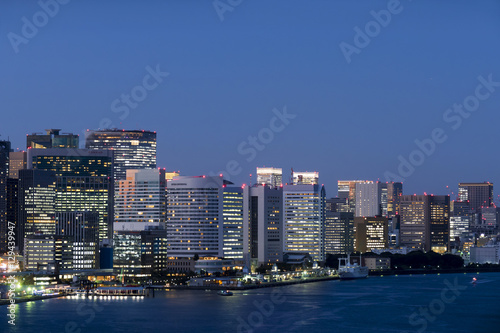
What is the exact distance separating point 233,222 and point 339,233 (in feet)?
106

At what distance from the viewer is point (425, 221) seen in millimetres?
133500

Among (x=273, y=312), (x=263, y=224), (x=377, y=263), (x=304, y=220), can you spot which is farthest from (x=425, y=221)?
(x=273, y=312)

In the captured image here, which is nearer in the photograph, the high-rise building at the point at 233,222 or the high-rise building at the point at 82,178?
the high-rise building at the point at 233,222

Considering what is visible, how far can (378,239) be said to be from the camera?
392 feet

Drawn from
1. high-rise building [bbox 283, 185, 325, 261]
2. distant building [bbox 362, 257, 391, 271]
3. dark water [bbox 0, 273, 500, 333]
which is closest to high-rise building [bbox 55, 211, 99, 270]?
high-rise building [bbox 283, 185, 325, 261]

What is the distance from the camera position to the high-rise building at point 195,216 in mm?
83000

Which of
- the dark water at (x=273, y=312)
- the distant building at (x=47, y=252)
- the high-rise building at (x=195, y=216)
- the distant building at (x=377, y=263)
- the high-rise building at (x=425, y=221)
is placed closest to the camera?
the dark water at (x=273, y=312)

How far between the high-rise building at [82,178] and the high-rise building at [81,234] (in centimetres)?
1182

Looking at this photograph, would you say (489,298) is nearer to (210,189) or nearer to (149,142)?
(210,189)

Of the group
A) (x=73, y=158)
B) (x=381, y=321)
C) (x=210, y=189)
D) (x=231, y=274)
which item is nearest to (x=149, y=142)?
(x=73, y=158)

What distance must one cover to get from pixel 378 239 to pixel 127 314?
246 ft

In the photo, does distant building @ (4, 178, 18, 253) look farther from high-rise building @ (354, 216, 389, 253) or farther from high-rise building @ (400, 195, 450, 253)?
high-rise building @ (400, 195, 450, 253)

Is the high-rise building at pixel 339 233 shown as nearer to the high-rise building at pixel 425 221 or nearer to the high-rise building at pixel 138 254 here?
the high-rise building at pixel 425 221

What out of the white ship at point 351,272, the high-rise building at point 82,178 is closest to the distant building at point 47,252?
the high-rise building at point 82,178
